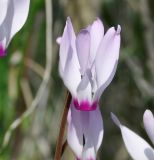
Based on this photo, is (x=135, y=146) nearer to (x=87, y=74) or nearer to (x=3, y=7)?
(x=87, y=74)

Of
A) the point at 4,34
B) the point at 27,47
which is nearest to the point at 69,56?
the point at 4,34

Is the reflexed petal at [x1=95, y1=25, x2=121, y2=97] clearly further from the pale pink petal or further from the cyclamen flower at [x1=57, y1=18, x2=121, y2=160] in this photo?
the pale pink petal

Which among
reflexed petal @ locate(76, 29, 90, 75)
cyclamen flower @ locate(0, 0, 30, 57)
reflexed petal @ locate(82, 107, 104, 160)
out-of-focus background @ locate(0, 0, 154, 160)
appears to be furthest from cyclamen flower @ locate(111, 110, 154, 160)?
out-of-focus background @ locate(0, 0, 154, 160)

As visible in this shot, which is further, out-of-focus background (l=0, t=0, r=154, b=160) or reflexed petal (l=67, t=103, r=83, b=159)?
out-of-focus background (l=0, t=0, r=154, b=160)

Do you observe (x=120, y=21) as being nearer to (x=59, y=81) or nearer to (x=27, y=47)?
(x=59, y=81)

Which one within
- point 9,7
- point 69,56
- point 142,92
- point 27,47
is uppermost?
point 9,7

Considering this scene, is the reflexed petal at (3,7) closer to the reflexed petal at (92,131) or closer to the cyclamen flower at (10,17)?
the cyclamen flower at (10,17)

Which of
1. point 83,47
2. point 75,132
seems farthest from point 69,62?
point 75,132
